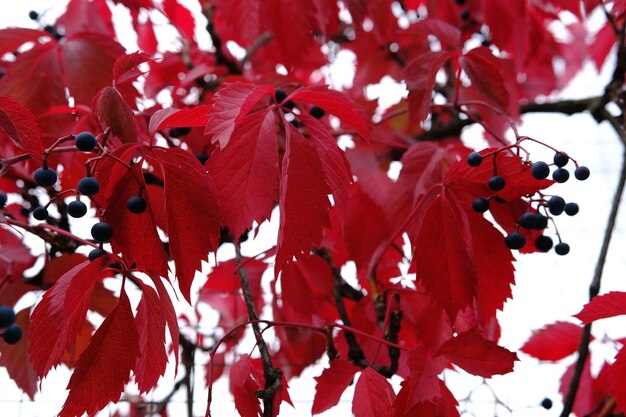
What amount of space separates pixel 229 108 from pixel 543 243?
39cm

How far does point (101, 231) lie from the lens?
564 millimetres

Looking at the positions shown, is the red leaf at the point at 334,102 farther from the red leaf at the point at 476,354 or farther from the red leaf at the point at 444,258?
the red leaf at the point at 476,354

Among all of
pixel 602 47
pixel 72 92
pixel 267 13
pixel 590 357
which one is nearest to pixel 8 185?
pixel 72 92

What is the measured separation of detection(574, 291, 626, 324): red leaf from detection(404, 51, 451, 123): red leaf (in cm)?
29

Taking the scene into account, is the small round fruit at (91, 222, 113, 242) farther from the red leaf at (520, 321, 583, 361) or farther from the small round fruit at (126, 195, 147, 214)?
the red leaf at (520, 321, 583, 361)

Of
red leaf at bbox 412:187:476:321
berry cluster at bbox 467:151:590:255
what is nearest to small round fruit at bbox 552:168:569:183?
berry cluster at bbox 467:151:590:255

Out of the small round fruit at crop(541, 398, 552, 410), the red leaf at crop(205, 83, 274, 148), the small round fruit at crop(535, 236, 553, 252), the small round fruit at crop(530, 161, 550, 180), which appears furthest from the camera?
the small round fruit at crop(541, 398, 552, 410)

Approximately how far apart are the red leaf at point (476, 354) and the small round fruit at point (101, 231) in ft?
1.09

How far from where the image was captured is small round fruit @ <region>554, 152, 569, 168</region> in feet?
2.17

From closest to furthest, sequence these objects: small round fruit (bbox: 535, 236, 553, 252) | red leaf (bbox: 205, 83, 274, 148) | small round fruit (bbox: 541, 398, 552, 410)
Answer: red leaf (bbox: 205, 83, 274, 148), small round fruit (bbox: 535, 236, 553, 252), small round fruit (bbox: 541, 398, 552, 410)

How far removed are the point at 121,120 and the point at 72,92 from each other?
0.30 metres

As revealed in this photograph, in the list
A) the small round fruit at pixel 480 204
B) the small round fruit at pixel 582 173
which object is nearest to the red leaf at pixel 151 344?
the small round fruit at pixel 480 204

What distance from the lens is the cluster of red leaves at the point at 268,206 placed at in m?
0.58

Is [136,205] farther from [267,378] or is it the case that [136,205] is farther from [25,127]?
[267,378]
